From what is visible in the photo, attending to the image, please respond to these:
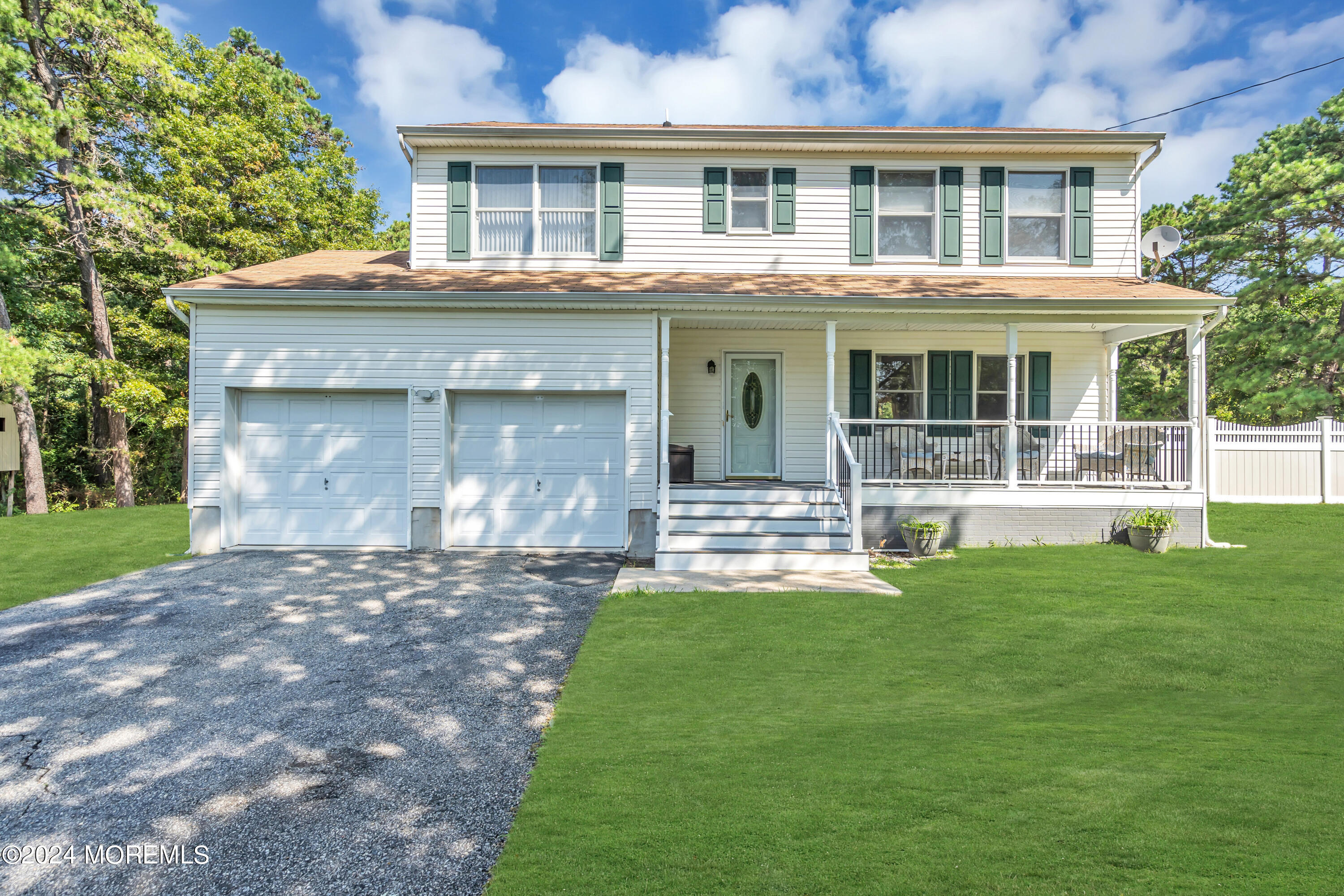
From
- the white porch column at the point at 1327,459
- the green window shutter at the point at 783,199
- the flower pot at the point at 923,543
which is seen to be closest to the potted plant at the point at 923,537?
the flower pot at the point at 923,543

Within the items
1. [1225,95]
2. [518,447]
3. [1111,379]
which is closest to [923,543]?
[1111,379]

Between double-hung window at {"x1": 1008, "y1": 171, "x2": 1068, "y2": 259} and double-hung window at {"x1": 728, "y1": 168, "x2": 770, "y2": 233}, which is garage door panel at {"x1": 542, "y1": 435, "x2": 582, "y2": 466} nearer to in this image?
double-hung window at {"x1": 728, "y1": 168, "x2": 770, "y2": 233}

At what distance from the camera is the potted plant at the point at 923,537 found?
876 cm

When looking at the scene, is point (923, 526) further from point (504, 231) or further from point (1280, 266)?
point (1280, 266)

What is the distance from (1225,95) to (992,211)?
6015mm

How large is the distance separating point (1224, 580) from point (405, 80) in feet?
59.1

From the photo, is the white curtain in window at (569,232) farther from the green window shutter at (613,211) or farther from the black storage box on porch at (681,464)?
the black storage box on porch at (681,464)

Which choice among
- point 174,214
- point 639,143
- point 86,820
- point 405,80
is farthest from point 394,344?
point 174,214

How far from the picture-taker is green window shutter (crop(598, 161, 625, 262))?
35.4 feet

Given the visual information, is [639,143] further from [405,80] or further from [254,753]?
[254,753]

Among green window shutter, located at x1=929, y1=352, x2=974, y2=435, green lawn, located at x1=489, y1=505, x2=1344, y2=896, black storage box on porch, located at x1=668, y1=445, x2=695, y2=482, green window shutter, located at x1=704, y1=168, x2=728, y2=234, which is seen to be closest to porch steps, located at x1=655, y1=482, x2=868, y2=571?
black storage box on porch, located at x1=668, y1=445, x2=695, y2=482

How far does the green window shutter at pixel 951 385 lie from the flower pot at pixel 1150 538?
3.01 meters

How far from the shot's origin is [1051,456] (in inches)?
404

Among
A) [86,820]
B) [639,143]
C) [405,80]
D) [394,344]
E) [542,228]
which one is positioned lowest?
[86,820]
